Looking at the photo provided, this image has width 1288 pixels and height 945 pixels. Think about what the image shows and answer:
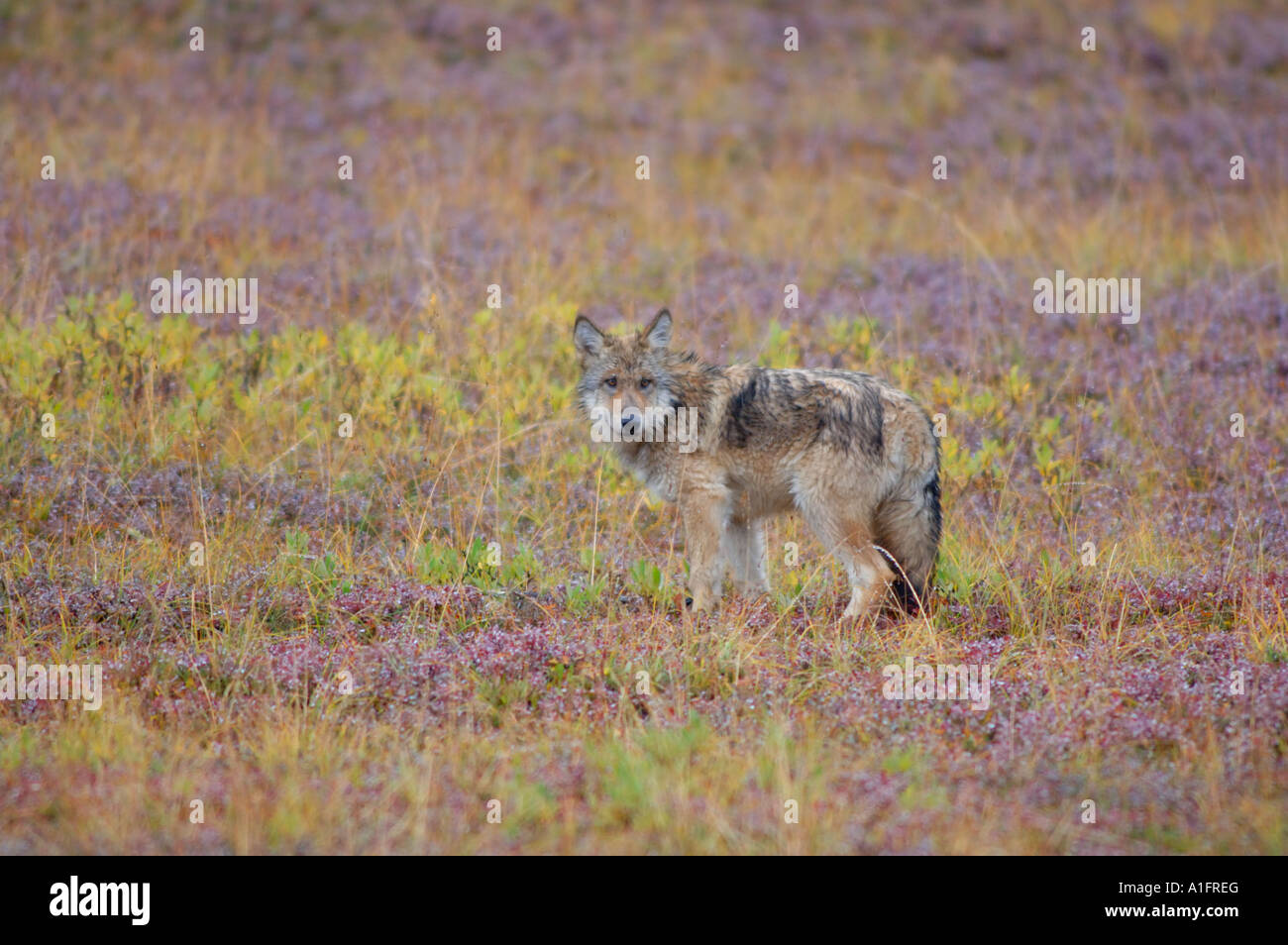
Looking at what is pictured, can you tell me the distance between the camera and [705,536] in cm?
752

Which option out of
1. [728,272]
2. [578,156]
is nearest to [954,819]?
[728,272]

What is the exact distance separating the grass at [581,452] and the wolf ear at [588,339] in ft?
4.01

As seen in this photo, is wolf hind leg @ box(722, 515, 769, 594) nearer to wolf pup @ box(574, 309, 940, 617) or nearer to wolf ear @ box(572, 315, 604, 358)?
wolf pup @ box(574, 309, 940, 617)

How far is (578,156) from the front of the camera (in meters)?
17.3

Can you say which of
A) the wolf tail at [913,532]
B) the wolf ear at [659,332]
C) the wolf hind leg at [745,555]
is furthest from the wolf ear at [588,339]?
the wolf tail at [913,532]

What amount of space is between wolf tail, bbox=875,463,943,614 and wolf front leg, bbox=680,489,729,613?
100 centimetres

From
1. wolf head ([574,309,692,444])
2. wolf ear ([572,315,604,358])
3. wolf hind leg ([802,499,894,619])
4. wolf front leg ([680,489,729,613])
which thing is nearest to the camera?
wolf hind leg ([802,499,894,619])

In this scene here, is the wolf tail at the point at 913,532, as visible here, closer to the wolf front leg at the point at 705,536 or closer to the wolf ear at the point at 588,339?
the wolf front leg at the point at 705,536

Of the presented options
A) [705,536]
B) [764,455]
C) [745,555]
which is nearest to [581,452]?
[745,555]

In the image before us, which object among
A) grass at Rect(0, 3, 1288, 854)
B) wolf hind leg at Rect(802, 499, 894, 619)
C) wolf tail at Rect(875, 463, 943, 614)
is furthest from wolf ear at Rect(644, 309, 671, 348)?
wolf tail at Rect(875, 463, 943, 614)

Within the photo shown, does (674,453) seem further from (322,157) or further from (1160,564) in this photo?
(322,157)

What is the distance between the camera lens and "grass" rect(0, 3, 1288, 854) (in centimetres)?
518

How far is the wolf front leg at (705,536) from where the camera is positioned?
7.50 m

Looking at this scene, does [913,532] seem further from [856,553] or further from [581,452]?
[581,452]
